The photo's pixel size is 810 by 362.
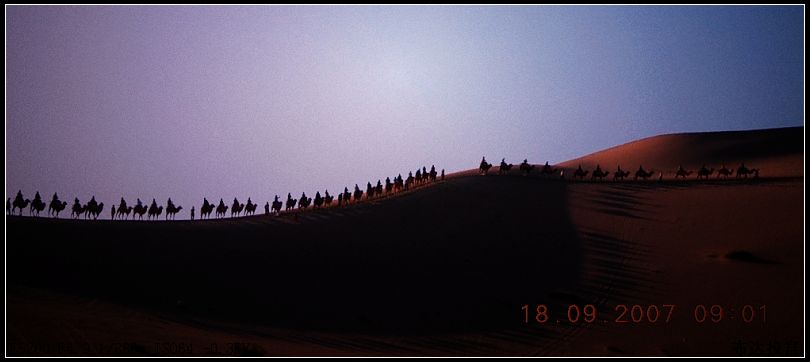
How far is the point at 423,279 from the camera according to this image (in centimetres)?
2542

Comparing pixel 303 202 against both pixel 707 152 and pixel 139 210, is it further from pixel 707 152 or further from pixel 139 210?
pixel 707 152

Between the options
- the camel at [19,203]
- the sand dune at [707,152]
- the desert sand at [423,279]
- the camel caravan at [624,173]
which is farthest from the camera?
the sand dune at [707,152]

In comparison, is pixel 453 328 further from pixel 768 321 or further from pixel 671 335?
pixel 768 321

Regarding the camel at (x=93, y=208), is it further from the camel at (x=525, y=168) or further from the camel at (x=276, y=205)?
the camel at (x=525, y=168)

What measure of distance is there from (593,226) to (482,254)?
7.84 metres

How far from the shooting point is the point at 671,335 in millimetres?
19641

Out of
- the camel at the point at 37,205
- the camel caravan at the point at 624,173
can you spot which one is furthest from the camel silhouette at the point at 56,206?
the camel caravan at the point at 624,173

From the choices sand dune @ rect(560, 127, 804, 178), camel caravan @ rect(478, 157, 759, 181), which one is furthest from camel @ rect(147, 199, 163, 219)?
sand dune @ rect(560, 127, 804, 178)

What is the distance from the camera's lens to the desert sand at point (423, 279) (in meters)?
18.5

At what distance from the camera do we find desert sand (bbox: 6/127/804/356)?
18.5m

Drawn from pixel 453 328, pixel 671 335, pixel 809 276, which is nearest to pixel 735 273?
pixel 809 276

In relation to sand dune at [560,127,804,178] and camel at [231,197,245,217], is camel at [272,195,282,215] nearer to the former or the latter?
camel at [231,197,245,217]

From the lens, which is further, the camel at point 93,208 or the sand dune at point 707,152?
the sand dune at point 707,152

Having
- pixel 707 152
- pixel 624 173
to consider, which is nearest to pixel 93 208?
pixel 624 173
